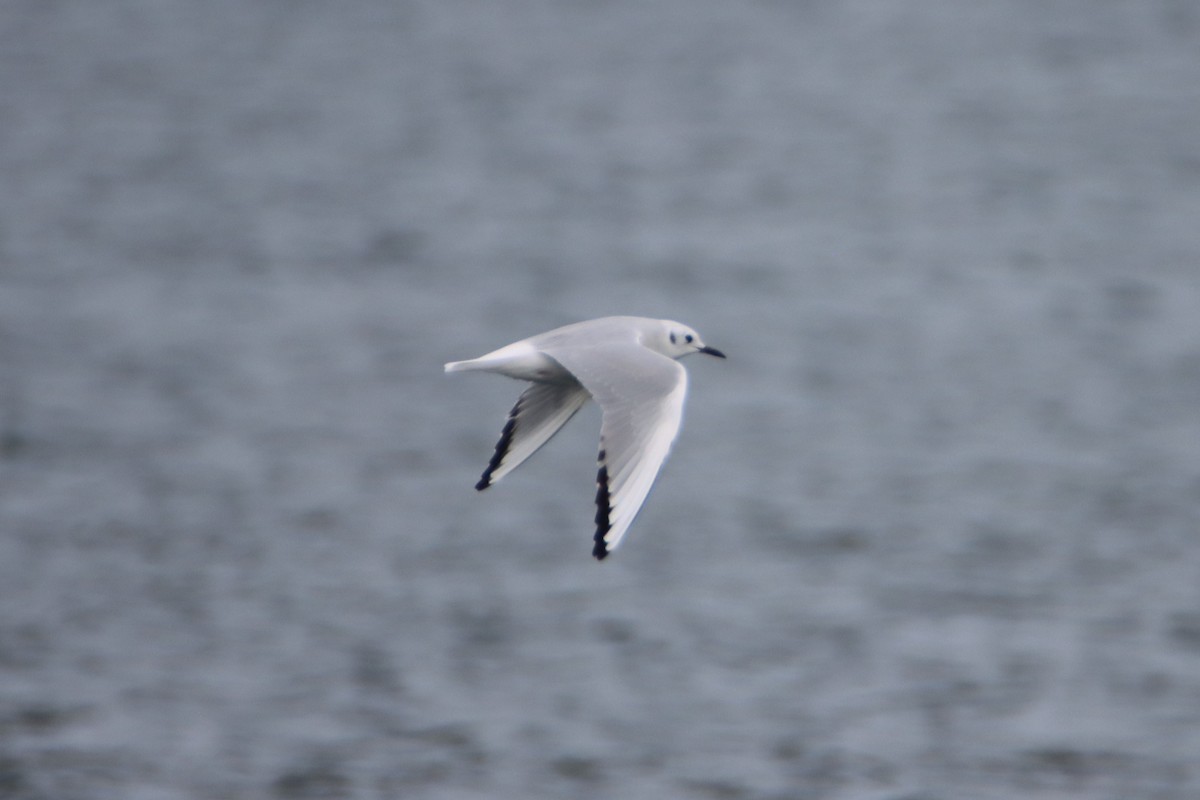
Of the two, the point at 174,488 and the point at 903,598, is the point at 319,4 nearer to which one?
the point at 174,488

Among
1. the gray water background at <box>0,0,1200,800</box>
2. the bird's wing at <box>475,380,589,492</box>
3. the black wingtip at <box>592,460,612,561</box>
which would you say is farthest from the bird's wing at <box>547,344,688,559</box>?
the gray water background at <box>0,0,1200,800</box>

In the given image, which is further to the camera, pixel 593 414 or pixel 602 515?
pixel 593 414

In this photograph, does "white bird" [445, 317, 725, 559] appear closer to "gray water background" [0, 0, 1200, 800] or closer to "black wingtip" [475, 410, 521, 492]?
"black wingtip" [475, 410, 521, 492]

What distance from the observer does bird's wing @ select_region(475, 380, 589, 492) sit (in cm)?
729

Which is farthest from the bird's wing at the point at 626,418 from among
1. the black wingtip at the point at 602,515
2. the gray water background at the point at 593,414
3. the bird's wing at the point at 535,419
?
the gray water background at the point at 593,414

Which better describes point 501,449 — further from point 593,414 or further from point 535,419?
point 593,414

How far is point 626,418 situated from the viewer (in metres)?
6.43

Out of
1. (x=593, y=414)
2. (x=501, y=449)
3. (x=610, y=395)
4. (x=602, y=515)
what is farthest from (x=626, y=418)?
(x=593, y=414)

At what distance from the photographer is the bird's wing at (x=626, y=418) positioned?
6.11 m

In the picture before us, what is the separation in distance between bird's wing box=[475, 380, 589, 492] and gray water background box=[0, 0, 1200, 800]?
4467mm

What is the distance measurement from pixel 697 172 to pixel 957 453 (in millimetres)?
12510

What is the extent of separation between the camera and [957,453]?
1823 centimetres

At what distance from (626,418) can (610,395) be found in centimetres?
11

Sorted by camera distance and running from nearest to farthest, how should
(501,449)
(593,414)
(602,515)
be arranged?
(602,515)
(501,449)
(593,414)
